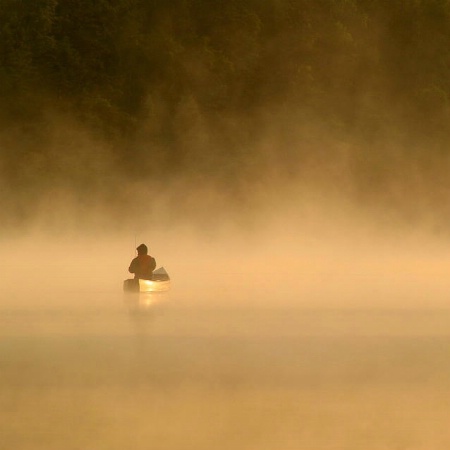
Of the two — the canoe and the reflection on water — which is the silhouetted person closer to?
the canoe

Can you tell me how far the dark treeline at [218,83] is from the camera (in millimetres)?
32062

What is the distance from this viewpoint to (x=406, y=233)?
32.9 metres

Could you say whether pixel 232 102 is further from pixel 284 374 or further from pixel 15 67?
pixel 284 374

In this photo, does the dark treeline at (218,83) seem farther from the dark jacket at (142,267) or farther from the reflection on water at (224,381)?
the reflection on water at (224,381)

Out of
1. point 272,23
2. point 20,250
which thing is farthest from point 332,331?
point 272,23

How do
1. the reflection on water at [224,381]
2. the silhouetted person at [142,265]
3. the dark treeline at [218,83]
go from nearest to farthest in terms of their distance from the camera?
the reflection on water at [224,381] → the silhouetted person at [142,265] → the dark treeline at [218,83]

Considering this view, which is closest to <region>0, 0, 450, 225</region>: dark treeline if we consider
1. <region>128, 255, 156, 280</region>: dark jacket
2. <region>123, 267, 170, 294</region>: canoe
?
<region>123, 267, 170, 294</region>: canoe

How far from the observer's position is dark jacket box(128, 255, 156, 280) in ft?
45.7

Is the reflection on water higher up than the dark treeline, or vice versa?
the dark treeline

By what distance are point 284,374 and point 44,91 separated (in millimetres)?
25162

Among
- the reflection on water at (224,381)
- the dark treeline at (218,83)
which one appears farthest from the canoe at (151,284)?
the dark treeline at (218,83)

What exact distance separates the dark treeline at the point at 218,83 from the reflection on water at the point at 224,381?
803 inches

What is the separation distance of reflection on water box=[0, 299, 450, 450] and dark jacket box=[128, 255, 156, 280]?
1.86 metres

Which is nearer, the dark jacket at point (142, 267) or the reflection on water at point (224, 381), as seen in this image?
the reflection on water at point (224, 381)
